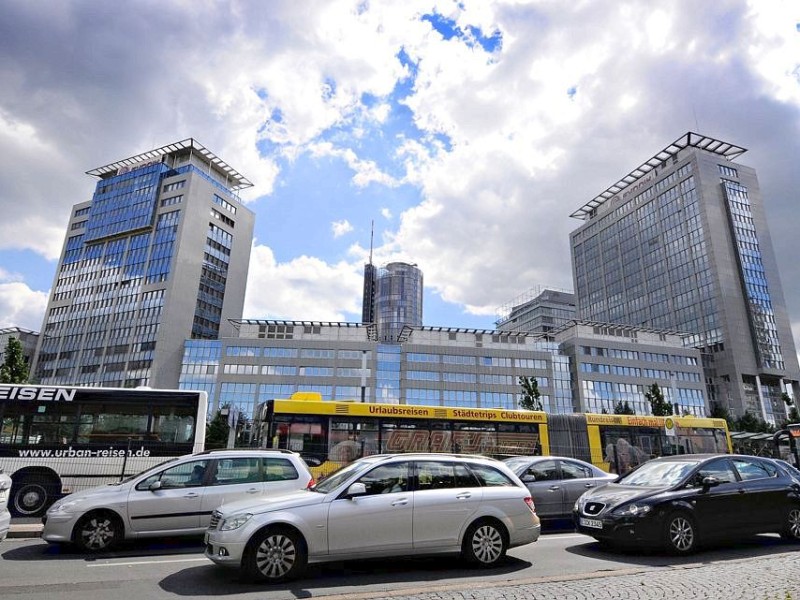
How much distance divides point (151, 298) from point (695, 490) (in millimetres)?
90916

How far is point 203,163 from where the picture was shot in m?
101

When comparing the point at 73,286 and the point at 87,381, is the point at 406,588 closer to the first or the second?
the point at 87,381

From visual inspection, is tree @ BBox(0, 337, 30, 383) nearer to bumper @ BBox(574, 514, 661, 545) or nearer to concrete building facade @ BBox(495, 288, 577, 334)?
bumper @ BBox(574, 514, 661, 545)

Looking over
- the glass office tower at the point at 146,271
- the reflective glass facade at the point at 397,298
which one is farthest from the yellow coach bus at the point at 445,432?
the reflective glass facade at the point at 397,298

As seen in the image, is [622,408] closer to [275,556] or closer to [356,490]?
[356,490]

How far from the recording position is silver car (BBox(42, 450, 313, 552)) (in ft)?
26.4

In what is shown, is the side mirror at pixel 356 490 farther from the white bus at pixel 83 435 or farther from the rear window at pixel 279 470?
the white bus at pixel 83 435

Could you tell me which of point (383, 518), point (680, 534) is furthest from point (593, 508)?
point (383, 518)

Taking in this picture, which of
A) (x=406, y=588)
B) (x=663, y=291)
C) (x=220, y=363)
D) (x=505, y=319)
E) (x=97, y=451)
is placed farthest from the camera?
(x=505, y=319)

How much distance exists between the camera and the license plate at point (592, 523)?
7.93 meters

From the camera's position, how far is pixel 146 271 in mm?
88500

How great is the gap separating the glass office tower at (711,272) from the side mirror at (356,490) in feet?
352

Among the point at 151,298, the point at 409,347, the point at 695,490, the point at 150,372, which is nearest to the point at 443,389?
the point at 409,347

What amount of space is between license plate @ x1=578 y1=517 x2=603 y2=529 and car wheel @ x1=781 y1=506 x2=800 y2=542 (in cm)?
358
